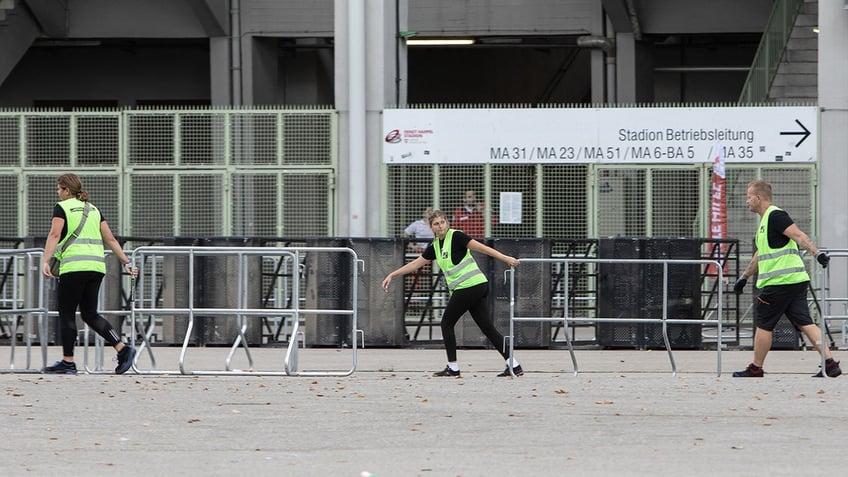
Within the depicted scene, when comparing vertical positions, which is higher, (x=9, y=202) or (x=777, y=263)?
(x=9, y=202)

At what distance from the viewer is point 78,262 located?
1252 centimetres

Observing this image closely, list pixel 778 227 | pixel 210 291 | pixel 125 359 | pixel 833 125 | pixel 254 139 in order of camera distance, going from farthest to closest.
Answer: pixel 254 139, pixel 833 125, pixel 210 291, pixel 125 359, pixel 778 227

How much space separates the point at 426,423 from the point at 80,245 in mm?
4350

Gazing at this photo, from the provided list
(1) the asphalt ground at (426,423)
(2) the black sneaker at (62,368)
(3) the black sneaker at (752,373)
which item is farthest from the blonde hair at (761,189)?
(2) the black sneaker at (62,368)

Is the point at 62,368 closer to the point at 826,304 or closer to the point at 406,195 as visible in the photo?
the point at 826,304

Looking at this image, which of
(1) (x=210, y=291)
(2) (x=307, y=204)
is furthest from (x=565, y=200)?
(1) (x=210, y=291)

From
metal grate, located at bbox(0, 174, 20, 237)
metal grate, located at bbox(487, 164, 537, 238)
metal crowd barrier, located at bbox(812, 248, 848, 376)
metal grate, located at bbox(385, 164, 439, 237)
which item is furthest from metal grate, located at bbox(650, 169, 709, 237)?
metal grate, located at bbox(0, 174, 20, 237)

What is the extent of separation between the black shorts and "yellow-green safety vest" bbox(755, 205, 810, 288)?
0.05 meters

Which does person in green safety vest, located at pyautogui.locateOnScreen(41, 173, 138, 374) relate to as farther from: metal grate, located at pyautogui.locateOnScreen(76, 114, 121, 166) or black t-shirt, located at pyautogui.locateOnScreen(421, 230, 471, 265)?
metal grate, located at pyautogui.locateOnScreen(76, 114, 121, 166)

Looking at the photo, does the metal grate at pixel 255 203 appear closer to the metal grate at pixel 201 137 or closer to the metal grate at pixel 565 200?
the metal grate at pixel 201 137

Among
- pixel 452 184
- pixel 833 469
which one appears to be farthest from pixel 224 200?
pixel 833 469

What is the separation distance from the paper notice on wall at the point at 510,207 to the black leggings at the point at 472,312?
26.9 ft

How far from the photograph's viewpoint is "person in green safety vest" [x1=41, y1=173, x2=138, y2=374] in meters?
12.5

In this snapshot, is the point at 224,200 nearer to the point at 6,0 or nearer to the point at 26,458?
the point at 6,0
